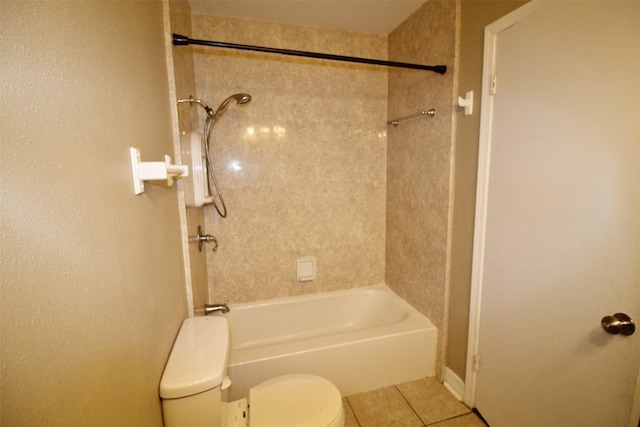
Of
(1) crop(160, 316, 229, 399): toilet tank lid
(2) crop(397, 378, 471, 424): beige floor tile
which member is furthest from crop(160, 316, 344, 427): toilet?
(2) crop(397, 378, 471, 424): beige floor tile

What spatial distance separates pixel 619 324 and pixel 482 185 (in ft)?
2.53

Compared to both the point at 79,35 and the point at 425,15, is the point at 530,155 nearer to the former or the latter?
the point at 425,15

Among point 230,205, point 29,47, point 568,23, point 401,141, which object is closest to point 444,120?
point 401,141

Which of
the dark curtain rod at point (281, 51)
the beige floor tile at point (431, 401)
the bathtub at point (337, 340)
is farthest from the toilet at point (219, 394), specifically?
the dark curtain rod at point (281, 51)

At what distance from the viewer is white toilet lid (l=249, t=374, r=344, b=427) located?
3.77ft

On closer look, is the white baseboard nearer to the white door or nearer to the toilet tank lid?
the white door

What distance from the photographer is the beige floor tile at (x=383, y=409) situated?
1606mm

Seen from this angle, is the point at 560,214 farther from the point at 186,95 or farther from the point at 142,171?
the point at 186,95

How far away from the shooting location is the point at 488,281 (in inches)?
58.8

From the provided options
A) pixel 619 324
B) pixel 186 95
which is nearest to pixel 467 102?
pixel 619 324

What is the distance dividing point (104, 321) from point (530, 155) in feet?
5.26

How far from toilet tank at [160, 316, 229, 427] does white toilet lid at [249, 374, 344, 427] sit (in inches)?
10.5

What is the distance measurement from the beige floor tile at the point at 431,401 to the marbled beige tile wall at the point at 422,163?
0.16 m

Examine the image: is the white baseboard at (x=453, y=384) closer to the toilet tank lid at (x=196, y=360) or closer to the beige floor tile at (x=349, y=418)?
the beige floor tile at (x=349, y=418)
